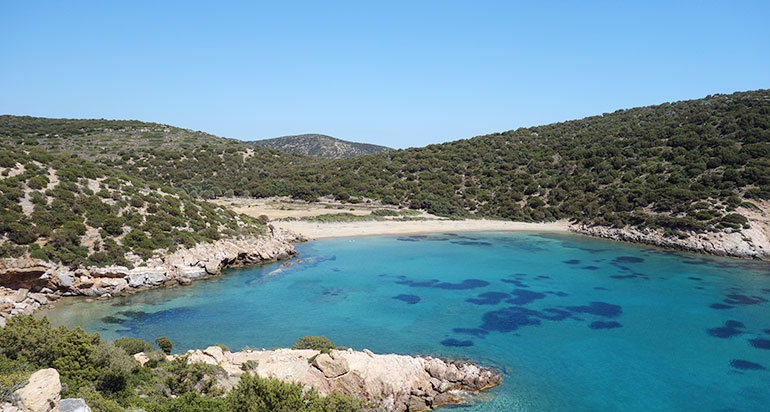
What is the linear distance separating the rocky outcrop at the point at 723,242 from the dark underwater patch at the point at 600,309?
22220 millimetres

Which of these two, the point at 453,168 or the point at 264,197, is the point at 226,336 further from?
the point at 453,168

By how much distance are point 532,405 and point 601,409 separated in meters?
2.40

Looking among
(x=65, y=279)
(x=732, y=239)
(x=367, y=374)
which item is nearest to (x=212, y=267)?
(x=65, y=279)

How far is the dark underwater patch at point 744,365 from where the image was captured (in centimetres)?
1806

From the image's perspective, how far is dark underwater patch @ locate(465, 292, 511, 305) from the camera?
2627 cm

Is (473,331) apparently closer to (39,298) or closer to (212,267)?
(212,267)

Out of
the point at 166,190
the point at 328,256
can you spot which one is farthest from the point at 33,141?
the point at 328,256

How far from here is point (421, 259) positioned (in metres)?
37.6

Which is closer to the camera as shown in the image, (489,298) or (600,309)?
(600,309)

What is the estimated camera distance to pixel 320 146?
147250 mm

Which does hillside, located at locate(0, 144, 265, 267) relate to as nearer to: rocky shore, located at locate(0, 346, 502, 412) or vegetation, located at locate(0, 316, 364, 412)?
vegetation, located at locate(0, 316, 364, 412)

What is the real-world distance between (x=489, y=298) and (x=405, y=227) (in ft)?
84.8

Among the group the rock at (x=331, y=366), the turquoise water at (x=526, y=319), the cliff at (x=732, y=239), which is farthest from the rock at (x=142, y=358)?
the cliff at (x=732, y=239)

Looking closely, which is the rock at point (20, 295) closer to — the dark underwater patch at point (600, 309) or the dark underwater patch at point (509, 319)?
the dark underwater patch at point (509, 319)
